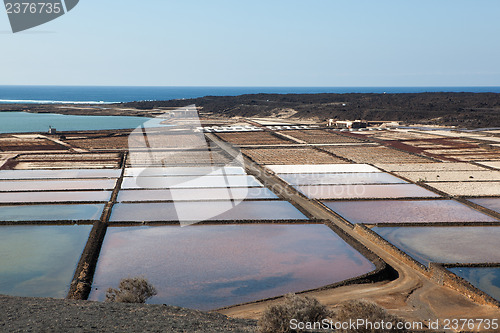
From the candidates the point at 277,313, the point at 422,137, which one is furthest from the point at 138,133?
the point at 277,313

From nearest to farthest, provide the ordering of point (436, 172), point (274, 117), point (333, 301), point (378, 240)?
point (333, 301), point (378, 240), point (436, 172), point (274, 117)

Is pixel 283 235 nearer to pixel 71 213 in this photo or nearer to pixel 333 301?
pixel 333 301

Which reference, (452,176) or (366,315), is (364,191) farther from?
(366,315)

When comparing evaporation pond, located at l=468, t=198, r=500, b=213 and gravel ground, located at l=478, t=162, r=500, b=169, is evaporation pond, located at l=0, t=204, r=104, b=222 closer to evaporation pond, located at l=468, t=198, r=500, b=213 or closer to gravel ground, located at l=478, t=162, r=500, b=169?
evaporation pond, located at l=468, t=198, r=500, b=213

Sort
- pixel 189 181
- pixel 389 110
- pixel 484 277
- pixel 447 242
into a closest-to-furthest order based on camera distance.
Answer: pixel 484 277, pixel 447 242, pixel 189 181, pixel 389 110

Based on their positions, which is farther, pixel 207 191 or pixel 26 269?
pixel 207 191

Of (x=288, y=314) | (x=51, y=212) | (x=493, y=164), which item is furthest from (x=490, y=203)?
(x=51, y=212)

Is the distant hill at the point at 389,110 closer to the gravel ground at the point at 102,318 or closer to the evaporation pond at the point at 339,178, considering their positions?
the evaporation pond at the point at 339,178
